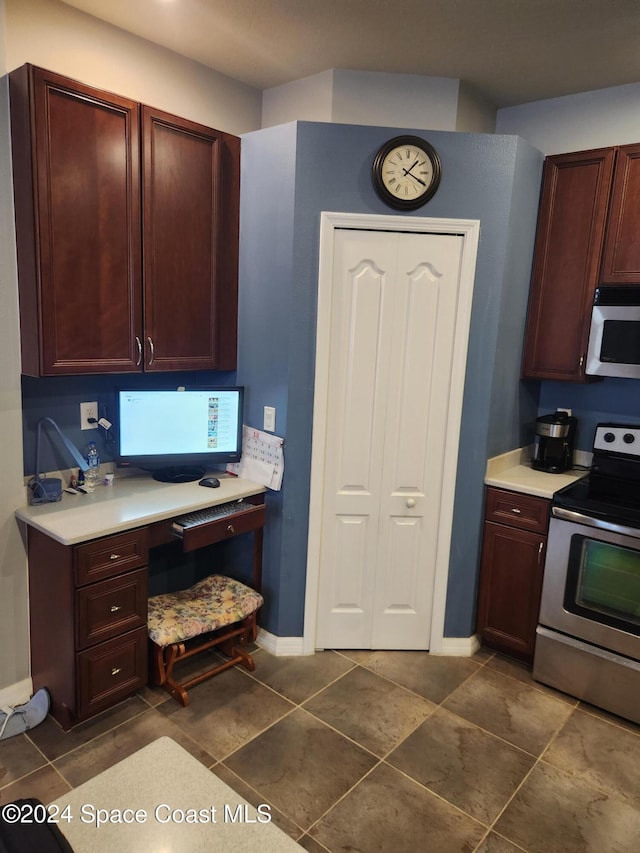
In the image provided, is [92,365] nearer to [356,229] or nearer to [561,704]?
[356,229]

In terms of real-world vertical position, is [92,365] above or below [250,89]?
below

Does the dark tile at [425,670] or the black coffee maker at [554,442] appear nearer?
the dark tile at [425,670]

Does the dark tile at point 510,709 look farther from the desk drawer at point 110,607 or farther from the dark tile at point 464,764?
the desk drawer at point 110,607

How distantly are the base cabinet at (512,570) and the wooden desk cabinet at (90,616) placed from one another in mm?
1404

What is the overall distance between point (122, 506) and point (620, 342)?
92.0 inches

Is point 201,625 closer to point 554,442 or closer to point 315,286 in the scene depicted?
point 315,286

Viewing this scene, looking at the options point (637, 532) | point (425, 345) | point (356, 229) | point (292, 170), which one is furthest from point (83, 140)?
point (637, 532)

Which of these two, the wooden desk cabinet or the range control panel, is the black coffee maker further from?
the wooden desk cabinet

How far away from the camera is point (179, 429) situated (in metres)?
2.78

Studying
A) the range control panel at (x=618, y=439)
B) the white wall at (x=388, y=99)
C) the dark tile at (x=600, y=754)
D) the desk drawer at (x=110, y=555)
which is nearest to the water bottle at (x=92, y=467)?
the desk drawer at (x=110, y=555)

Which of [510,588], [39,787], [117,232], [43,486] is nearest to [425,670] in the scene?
[510,588]

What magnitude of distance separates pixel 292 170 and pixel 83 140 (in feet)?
2.77

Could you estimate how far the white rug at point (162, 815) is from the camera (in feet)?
3.19

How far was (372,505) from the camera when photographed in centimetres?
287
